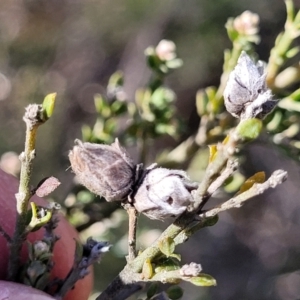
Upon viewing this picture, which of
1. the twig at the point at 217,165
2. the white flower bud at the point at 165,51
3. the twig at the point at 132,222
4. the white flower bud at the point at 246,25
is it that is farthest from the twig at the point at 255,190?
the white flower bud at the point at 165,51

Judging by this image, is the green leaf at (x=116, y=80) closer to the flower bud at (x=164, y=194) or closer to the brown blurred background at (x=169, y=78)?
the flower bud at (x=164, y=194)

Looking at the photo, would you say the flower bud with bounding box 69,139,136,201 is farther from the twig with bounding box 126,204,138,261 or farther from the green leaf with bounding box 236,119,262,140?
the green leaf with bounding box 236,119,262,140

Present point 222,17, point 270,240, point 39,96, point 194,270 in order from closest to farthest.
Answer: point 194,270
point 39,96
point 222,17
point 270,240

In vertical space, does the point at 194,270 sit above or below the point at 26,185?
below

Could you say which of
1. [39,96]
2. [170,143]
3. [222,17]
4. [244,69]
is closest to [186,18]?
[222,17]

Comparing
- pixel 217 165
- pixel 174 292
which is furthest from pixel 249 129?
pixel 174 292

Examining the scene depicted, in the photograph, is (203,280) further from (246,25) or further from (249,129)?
(246,25)

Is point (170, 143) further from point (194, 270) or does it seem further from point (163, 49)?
point (194, 270)
